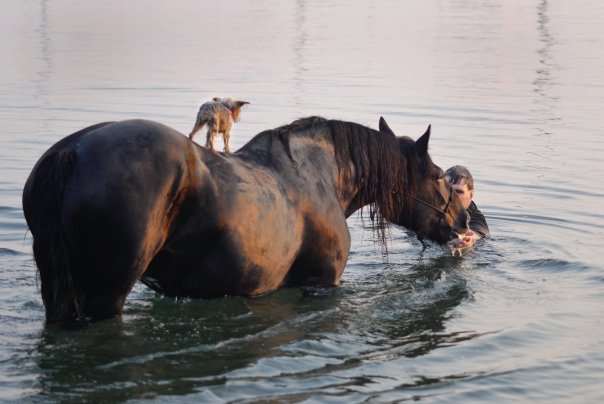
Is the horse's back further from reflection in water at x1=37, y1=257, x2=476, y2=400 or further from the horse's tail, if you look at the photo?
reflection in water at x1=37, y1=257, x2=476, y2=400

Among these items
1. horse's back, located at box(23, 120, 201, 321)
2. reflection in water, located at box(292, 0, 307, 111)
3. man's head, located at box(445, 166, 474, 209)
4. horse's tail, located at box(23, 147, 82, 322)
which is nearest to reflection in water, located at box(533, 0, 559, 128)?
reflection in water, located at box(292, 0, 307, 111)

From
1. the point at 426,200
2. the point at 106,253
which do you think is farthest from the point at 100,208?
the point at 426,200

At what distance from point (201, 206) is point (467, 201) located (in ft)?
15.1

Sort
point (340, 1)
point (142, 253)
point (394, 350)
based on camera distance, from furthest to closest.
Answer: point (340, 1) < point (394, 350) < point (142, 253)

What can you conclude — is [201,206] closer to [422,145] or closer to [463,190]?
[422,145]

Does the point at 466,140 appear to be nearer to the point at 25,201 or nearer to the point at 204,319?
the point at 204,319

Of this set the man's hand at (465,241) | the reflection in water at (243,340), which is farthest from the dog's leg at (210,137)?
the man's hand at (465,241)

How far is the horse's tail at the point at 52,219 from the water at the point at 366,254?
459 millimetres

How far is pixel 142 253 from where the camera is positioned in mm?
6398

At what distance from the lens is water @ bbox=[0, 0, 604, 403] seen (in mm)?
6547

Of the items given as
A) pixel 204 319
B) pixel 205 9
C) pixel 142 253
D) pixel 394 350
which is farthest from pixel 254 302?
pixel 205 9

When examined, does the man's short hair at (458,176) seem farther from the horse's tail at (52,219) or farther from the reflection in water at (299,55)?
the reflection in water at (299,55)

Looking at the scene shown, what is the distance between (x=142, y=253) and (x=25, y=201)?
79 cm

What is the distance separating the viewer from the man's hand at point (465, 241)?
974 centimetres
